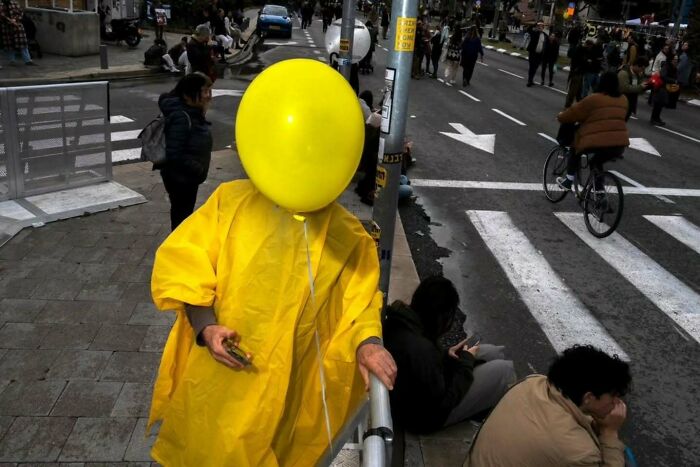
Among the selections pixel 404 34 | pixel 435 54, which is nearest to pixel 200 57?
pixel 404 34

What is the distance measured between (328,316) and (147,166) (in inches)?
284

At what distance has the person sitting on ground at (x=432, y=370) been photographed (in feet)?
10.8

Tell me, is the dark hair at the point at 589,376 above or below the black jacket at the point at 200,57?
below

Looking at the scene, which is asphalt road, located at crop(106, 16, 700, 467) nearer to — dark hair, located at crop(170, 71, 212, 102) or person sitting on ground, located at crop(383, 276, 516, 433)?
person sitting on ground, located at crop(383, 276, 516, 433)

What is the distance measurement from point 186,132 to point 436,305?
255 cm

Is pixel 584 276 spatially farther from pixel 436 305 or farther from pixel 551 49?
pixel 551 49

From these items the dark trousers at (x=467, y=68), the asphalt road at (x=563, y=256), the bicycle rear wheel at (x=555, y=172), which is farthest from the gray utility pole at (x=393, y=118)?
the dark trousers at (x=467, y=68)

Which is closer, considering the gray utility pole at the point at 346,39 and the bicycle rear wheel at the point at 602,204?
the bicycle rear wheel at the point at 602,204

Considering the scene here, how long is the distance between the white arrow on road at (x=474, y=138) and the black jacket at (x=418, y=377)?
843cm

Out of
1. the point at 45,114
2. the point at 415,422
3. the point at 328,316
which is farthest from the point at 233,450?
the point at 45,114

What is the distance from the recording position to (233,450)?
2.04m

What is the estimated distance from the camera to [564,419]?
102 inches

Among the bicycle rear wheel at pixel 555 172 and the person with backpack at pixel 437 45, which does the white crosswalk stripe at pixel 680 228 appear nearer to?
the bicycle rear wheel at pixel 555 172

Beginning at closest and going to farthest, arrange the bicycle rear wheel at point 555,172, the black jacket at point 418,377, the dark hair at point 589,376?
the dark hair at point 589,376
the black jacket at point 418,377
the bicycle rear wheel at point 555,172
